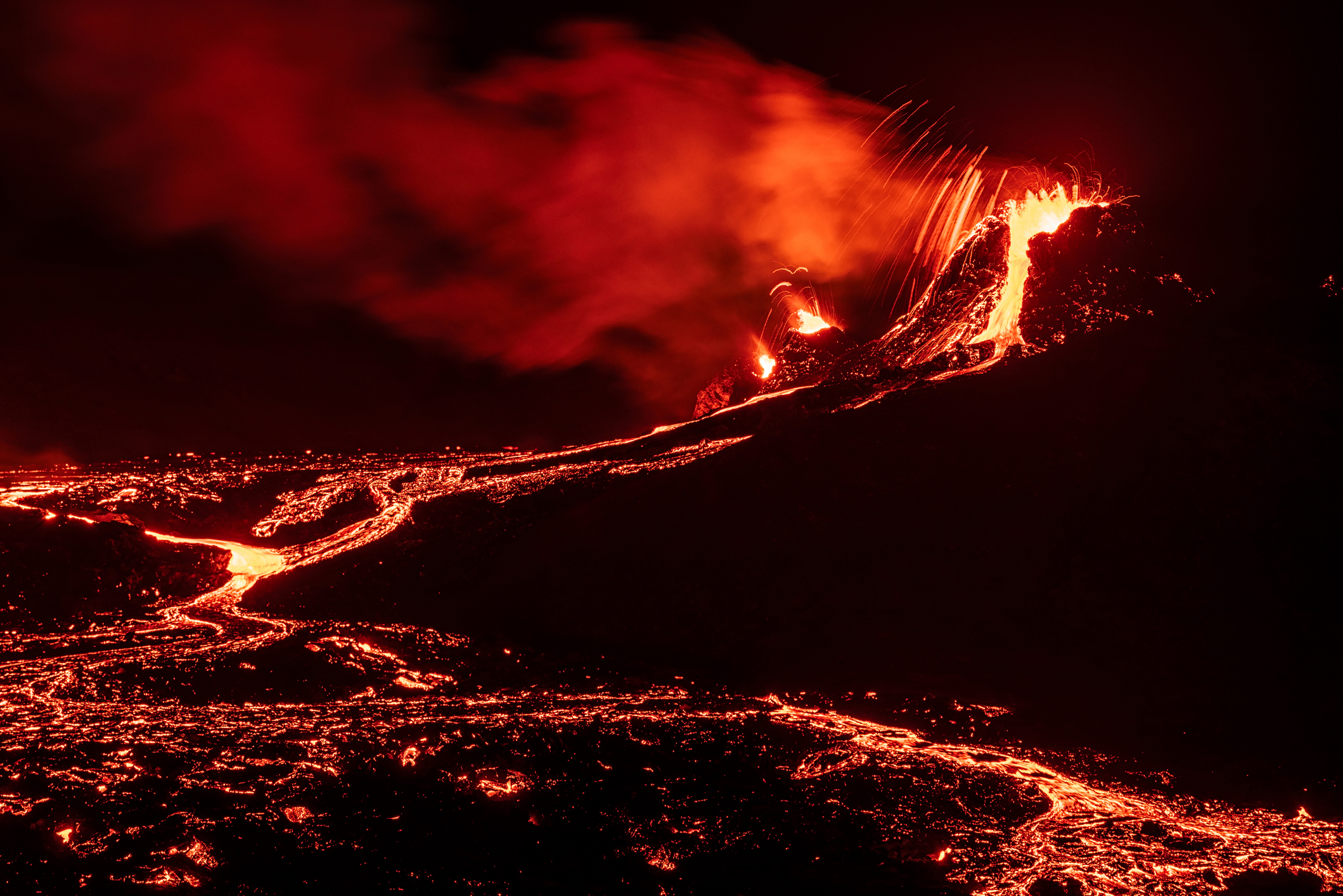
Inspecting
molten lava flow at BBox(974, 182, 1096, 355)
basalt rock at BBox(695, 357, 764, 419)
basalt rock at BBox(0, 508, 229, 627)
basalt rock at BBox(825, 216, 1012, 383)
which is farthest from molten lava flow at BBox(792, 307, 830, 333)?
basalt rock at BBox(0, 508, 229, 627)

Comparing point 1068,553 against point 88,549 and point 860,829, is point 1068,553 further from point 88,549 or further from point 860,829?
point 88,549

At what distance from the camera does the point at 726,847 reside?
3.32 meters

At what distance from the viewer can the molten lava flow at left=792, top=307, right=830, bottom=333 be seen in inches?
318

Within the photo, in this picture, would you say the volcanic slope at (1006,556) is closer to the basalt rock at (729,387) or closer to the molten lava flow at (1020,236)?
the molten lava flow at (1020,236)

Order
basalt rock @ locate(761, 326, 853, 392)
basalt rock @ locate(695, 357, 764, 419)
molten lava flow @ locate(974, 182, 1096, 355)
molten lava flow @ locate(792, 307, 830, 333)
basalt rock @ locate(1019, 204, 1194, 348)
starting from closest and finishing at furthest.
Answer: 1. basalt rock @ locate(1019, 204, 1194, 348)
2. molten lava flow @ locate(974, 182, 1096, 355)
3. basalt rock @ locate(761, 326, 853, 392)
4. molten lava flow @ locate(792, 307, 830, 333)
5. basalt rock @ locate(695, 357, 764, 419)

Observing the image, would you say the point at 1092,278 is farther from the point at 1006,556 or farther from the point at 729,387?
the point at 729,387

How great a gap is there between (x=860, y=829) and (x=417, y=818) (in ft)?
5.22

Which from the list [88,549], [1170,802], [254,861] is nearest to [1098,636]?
[1170,802]

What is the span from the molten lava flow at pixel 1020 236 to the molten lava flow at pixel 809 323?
1.71m

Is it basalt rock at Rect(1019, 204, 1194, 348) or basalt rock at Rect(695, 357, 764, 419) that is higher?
basalt rock at Rect(695, 357, 764, 419)

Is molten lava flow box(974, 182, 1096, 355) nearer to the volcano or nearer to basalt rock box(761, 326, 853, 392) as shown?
the volcano

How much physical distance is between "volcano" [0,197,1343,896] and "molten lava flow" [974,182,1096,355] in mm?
36

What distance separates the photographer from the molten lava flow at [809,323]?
8.07 metres

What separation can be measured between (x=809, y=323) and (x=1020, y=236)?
6.78 feet
